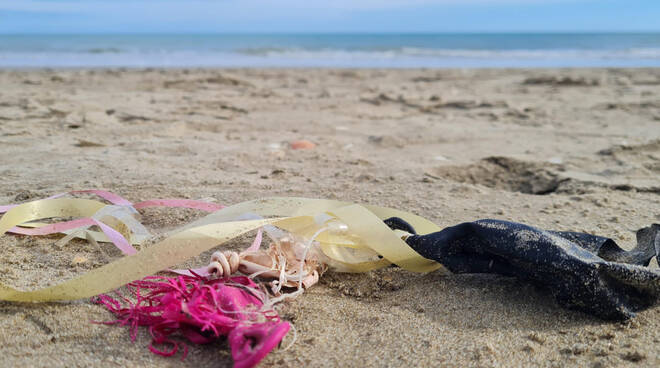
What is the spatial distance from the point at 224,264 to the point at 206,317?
248mm

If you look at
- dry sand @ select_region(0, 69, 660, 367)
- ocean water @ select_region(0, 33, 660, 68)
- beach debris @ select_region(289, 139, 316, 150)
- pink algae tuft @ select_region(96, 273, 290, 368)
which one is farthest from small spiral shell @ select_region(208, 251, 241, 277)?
ocean water @ select_region(0, 33, 660, 68)

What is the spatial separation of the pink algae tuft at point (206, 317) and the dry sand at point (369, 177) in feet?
0.13

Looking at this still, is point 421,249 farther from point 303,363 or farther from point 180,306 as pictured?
→ point 180,306

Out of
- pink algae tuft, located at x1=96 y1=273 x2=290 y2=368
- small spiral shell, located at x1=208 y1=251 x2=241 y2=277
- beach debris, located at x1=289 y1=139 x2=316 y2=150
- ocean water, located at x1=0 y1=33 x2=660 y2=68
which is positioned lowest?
pink algae tuft, located at x1=96 y1=273 x2=290 y2=368

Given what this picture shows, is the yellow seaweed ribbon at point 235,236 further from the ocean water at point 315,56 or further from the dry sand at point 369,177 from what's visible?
the ocean water at point 315,56

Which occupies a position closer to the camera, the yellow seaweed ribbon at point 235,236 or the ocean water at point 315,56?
the yellow seaweed ribbon at point 235,236

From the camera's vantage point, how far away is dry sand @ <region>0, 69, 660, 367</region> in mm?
1245

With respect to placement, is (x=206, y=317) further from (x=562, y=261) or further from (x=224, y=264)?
(x=562, y=261)

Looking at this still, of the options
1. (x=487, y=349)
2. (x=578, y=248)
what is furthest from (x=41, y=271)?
(x=578, y=248)

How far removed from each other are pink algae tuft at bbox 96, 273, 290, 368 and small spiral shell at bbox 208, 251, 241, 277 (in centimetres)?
4

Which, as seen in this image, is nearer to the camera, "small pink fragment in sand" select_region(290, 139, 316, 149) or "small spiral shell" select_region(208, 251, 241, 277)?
"small spiral shell" select_region(208, 251, 241, 277)

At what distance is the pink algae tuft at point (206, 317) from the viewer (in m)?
1.13

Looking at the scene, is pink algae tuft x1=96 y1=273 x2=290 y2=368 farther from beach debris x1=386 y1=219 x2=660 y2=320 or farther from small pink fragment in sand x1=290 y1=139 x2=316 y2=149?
Result: small pink fragment in sand x1=290 y1=139 x2=316 y2=149

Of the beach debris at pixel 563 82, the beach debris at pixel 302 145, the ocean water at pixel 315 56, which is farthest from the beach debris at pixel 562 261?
the ocean water at pixel 315 56
